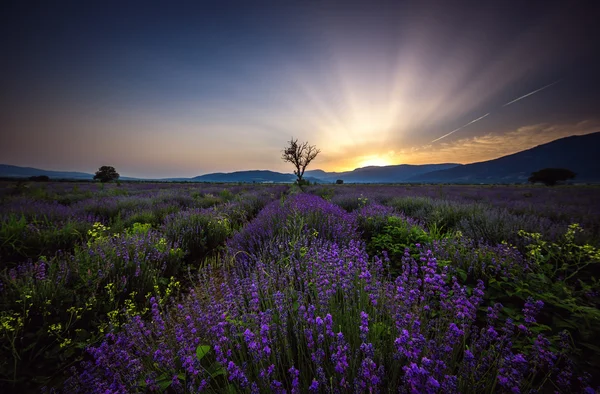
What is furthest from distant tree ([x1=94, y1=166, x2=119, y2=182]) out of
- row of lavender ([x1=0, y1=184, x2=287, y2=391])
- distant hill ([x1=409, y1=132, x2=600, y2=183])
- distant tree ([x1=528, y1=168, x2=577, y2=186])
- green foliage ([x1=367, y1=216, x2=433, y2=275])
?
distant hill ([x1=409, y1=132, x2=600, y2=183])

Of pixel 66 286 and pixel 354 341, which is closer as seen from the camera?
pixel 354 341

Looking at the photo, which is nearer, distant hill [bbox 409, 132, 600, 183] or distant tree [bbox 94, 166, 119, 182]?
distant tree [bbox 94, 166, 119, 182]

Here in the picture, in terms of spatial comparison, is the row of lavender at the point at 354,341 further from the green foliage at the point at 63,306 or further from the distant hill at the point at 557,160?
the distant hill at the point at 557,160

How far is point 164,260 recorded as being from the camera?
11.2ft

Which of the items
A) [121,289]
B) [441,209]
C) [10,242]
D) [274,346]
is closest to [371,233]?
[441,209]

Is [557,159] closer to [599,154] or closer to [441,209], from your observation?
[599,154]

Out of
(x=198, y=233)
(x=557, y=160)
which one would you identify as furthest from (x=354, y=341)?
(x=557, y=160)

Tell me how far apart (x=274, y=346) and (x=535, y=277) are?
269cm

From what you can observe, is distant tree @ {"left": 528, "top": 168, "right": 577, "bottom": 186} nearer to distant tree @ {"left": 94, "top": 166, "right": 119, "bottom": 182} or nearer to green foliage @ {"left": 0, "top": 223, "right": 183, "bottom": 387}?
green foliage @ {"left": 0, "top": 223, "right": 183, "bottom": 387}

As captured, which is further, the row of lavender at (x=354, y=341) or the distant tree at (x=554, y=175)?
the distant tree at (x=554, y=175)

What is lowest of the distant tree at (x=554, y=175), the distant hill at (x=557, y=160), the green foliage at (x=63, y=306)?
the green foliage at (x=63, y=306)

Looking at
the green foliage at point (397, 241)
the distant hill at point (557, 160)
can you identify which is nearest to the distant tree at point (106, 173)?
the green foliage at point (397, 241)

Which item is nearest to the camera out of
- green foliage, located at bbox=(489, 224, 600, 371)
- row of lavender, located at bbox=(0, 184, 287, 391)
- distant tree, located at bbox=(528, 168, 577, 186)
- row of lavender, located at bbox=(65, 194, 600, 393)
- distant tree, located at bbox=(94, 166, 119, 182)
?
row of lavender, located at bbox=(65, 194, 600, 393)

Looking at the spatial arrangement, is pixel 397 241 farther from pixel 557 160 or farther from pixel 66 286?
pixel 557 160
